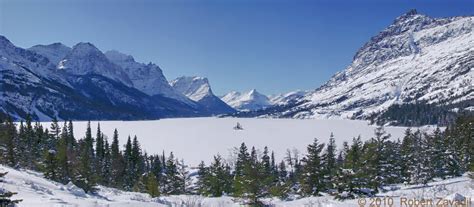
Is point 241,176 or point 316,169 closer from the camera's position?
point 241,176

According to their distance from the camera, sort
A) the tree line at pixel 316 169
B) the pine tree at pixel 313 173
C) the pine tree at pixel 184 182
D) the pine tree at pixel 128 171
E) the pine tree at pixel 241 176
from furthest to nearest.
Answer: the pine tree at pixel 128 171 → the pine tree at pixel 184 182 → the pine tree at pixel 313 173 → the tree line at pixel 316 169 → the pine tree at pixel 241 176

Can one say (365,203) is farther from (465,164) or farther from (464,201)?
(465,164)

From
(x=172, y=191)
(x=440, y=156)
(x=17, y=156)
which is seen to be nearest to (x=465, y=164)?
(x=440, y=156)

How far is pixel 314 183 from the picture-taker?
43281 millimetres

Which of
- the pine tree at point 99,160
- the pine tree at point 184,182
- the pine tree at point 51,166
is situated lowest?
the pine tree at point 184,182

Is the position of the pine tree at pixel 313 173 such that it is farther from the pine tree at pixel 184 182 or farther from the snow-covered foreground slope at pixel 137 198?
the pine tree at pixel 184 182

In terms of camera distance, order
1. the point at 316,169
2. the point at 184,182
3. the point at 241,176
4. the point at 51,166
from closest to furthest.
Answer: the point at 241,176 < the point at 51,166 < the point at 316,169 < the point at 184,182

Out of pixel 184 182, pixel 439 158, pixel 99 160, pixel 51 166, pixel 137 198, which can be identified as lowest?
pixel 184 182

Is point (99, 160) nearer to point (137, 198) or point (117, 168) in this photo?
point (117, 168)

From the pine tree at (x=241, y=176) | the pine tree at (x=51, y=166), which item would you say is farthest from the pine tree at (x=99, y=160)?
the pine tree at (x=241, y=176)

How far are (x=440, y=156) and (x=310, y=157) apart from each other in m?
22.2

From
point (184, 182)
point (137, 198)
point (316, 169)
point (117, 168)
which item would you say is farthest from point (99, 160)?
point (137, 198)

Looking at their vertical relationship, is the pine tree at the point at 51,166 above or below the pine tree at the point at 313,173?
above

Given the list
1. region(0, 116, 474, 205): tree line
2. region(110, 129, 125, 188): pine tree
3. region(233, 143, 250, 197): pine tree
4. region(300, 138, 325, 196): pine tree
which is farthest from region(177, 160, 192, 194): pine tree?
region(300, 138, 325, 196): pine tree
